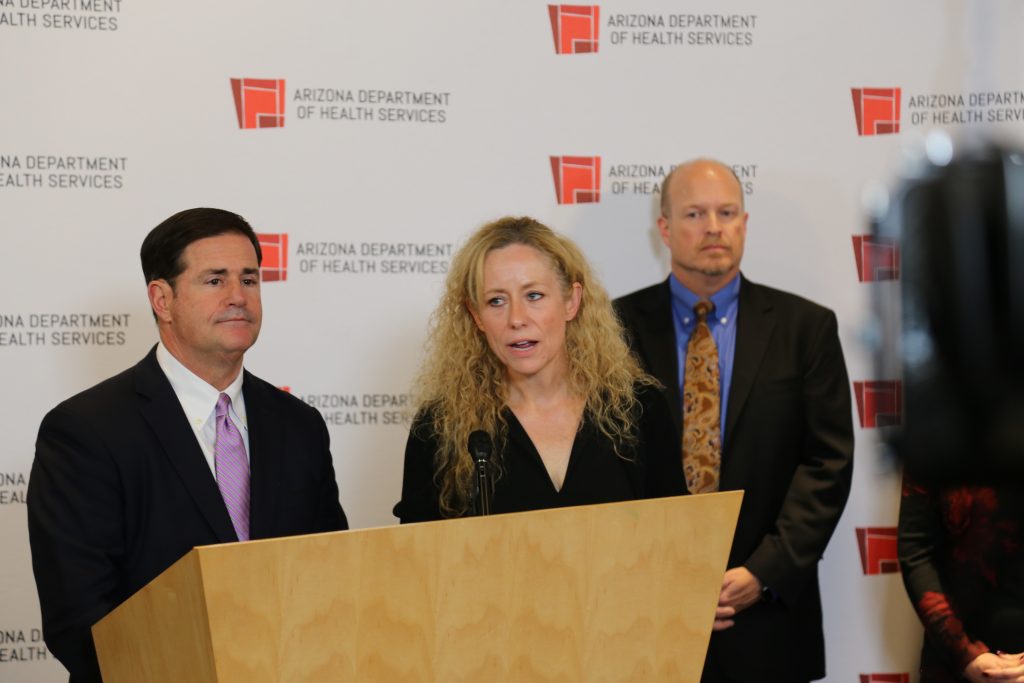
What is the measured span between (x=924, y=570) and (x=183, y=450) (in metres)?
2.12

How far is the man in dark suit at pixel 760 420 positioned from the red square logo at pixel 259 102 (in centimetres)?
152

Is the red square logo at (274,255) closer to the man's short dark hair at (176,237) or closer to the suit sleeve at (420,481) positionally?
the man's short dark hair at (176,237)

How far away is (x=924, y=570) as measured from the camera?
10.9 ft

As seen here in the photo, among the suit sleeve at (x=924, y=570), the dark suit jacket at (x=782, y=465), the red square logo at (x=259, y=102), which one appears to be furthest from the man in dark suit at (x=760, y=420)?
the red square logo at (x=259, y=102)

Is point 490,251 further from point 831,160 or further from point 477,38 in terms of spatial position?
point 831,160

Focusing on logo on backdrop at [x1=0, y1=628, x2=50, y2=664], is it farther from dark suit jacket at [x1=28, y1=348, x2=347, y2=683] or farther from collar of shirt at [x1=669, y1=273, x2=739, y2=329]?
collar of shirt at [x1=669, y1=273, x2=739, y2=329]

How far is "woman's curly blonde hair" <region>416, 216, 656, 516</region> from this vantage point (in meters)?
3.04

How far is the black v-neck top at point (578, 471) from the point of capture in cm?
292

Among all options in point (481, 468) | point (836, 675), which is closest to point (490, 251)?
point (481, 468)

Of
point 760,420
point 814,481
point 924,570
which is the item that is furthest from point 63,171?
point 924,570

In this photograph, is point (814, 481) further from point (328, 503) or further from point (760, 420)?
point (328, 503)

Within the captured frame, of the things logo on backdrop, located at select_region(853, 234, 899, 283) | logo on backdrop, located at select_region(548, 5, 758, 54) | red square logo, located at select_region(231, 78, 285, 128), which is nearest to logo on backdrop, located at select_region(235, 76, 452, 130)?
red square logo, located at select_region(231, 78, 285, 128)

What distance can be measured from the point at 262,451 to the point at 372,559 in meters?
1.14

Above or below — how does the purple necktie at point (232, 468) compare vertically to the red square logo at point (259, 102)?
below
